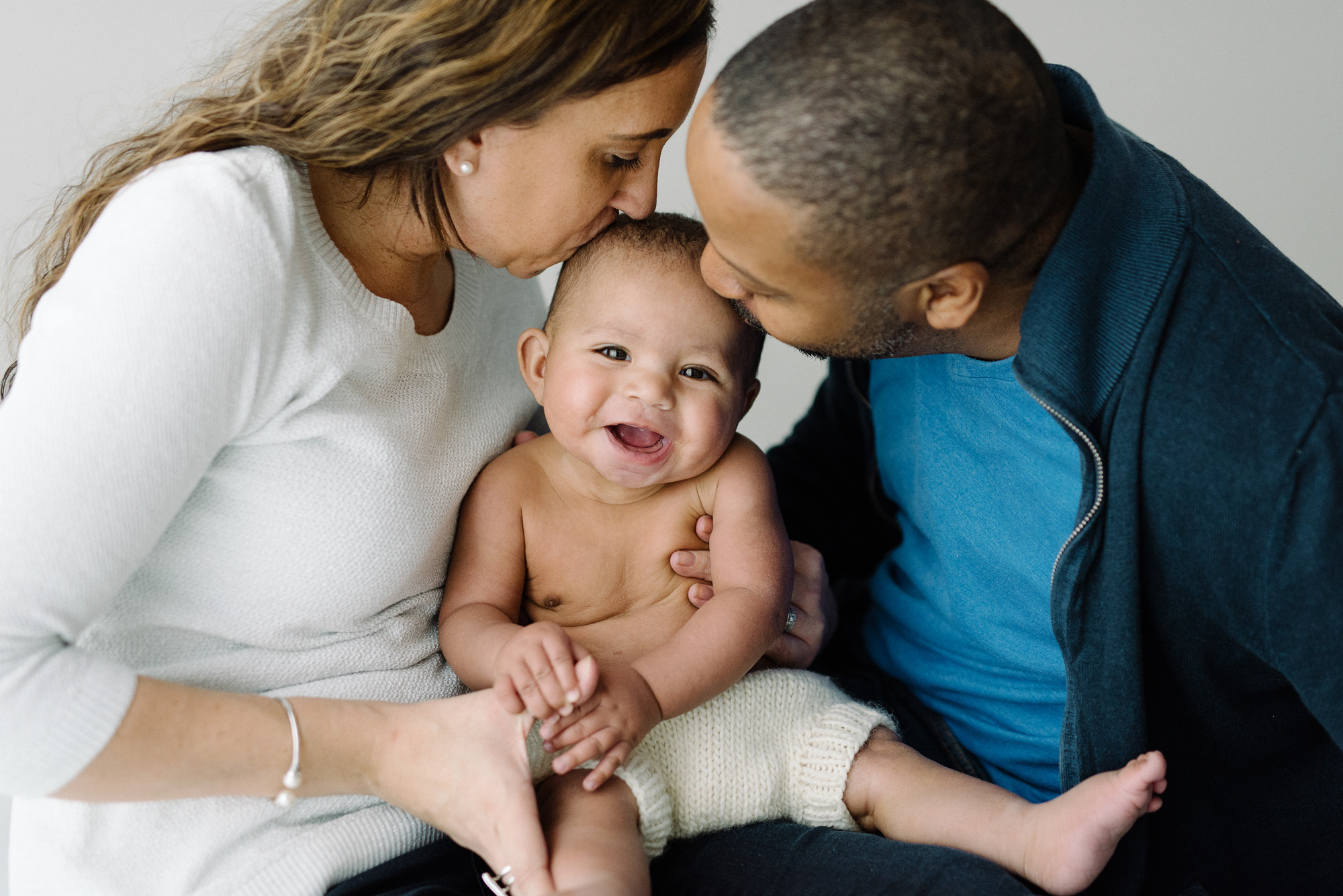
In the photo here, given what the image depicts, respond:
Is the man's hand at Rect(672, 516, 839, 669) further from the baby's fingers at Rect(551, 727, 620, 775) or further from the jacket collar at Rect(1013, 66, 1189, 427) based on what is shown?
the jacket collar at Rect(1013, 66, 1189, 427)

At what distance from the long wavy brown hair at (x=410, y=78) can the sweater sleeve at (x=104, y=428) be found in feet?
0.51

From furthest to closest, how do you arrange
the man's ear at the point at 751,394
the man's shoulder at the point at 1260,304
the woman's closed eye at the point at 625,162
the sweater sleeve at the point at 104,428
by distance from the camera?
the man's ear at the point at 751,394 < the woman's closed eye at the point at 625,162 < the man's shoulder at the point at 1260,304 < the sweater sleeve at the point at 104,428

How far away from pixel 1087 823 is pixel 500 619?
2.29ft

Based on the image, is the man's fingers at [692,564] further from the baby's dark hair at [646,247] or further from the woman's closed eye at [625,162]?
the woman's closed eye at [625,162]

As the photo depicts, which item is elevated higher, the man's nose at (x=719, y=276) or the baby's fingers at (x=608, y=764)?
the man's nose at (x=719, y=276)

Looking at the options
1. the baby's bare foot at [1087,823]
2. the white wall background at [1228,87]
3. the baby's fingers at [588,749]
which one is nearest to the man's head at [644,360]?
the baby's fingers at [588,749]

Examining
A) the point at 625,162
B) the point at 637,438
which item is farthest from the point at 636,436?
the point at 625,162

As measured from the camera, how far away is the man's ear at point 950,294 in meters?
1.12

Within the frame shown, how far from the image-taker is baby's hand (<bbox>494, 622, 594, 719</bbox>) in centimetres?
110

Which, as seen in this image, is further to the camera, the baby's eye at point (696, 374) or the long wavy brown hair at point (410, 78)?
the baby's eye at point (696, 374)

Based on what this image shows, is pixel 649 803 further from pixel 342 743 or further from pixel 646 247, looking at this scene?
pixel 646 247

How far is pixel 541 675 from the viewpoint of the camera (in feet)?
3.64

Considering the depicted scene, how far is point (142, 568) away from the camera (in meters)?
1.14

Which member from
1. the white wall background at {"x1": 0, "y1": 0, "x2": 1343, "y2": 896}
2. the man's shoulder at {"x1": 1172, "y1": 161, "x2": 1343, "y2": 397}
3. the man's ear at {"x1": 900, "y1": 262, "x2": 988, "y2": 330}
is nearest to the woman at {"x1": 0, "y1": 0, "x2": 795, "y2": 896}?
the man's ear at {"x1": 900, "y1": 262, "x2": 988, "y2": 330}
